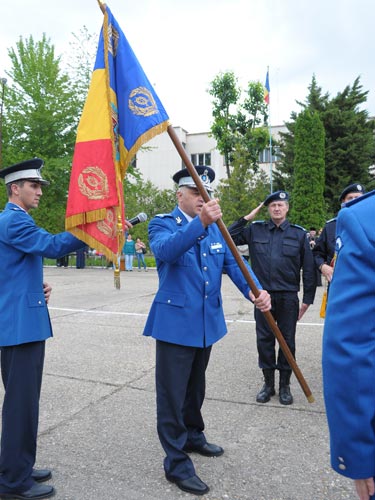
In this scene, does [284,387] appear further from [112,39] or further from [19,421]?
[112,39]

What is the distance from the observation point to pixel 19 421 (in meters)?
2.75

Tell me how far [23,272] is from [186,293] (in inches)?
42.1

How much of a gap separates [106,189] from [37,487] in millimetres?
1962

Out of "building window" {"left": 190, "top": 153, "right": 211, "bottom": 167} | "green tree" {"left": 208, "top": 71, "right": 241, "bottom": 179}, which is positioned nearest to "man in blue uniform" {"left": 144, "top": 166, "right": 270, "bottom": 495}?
"green tree" {"left": 208, "top": 71, "right": 241, "bottom": 179}

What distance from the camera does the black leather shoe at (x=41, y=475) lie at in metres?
2.94

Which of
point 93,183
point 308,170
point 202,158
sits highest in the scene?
point 202,158

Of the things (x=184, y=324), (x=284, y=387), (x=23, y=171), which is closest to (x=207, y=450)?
(x=184, y=324)

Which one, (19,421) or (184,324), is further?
(184,324)

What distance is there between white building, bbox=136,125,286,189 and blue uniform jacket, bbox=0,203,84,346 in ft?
122

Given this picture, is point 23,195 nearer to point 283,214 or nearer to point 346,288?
point 346,288

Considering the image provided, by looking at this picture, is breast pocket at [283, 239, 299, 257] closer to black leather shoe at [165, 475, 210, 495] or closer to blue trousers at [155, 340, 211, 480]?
blue trousers at [155, 340, 211, 480]

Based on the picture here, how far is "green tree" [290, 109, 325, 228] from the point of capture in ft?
80.3

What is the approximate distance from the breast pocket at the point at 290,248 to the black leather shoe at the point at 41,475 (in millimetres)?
2910

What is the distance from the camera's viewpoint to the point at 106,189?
305cm
